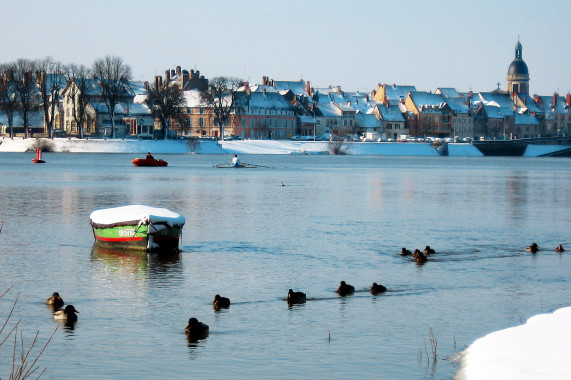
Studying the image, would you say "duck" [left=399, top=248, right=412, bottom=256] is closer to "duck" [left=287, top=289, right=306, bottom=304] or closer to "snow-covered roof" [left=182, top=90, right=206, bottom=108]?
"duck" [left=287, top=289, right=306, bottom=304]

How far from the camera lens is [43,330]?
72.8 feet

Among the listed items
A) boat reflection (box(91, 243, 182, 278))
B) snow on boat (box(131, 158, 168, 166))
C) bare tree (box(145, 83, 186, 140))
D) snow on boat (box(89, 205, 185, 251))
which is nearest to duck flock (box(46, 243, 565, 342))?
boat reflection (box(91, 243, 182, 278))

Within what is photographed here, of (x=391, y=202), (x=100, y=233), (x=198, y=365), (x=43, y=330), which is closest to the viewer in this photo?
(x=198, y=365)

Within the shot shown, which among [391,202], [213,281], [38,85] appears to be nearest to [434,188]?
[391,202]

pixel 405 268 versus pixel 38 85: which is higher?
pixel 38 85

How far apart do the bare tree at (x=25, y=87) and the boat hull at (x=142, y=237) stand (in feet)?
368

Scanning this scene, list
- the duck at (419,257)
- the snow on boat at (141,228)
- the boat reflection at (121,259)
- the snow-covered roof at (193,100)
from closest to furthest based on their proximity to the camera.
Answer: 1. the boat reflection at (121,259)
2. the duck at (419,257)
3. the snow on boat at (141,228)
4. the snow-covered roof at (193,100)

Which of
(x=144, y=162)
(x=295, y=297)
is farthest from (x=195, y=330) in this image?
(x=144, y=162)

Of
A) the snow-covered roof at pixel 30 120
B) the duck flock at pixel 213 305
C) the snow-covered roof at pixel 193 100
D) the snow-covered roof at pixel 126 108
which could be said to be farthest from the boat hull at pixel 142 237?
the snow-covered roof at pixel 193 100

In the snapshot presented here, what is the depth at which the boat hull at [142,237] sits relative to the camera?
35.2m

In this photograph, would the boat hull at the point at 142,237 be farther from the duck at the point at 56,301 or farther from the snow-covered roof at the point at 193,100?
the snow-covered roof at the point at 193,100

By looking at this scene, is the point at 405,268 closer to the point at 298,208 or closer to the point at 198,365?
the point at 198,365

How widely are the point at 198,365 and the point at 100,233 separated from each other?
18.3m

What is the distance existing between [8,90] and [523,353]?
14053 cm
